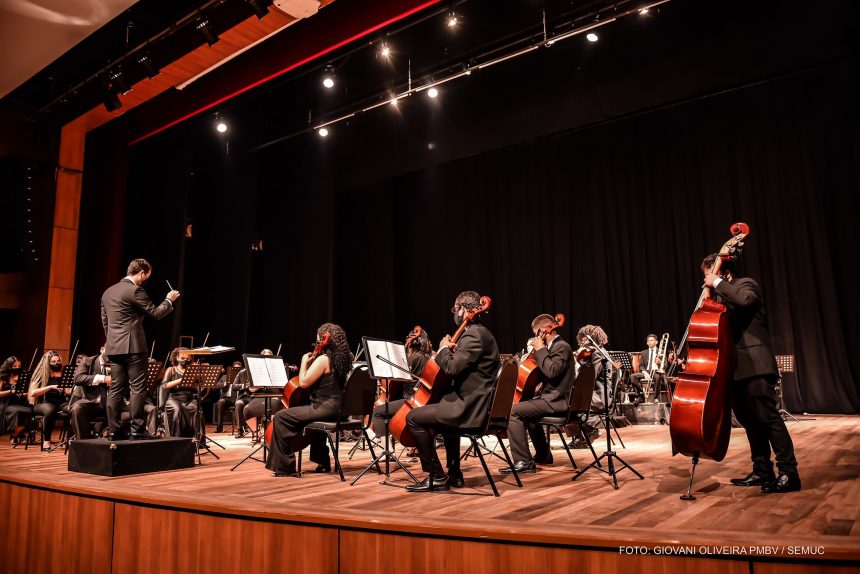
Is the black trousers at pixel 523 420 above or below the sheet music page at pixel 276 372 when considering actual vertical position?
below

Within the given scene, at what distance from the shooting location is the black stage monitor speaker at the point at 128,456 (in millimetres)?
4855

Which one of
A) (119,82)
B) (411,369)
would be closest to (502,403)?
(411,369)

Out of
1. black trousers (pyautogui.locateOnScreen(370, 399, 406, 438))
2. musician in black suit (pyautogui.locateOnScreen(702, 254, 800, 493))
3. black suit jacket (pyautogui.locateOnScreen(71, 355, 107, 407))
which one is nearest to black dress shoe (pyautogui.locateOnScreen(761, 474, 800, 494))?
musician in black suit (pyautogui.locateOnScreen(702, 254, 800, 493))

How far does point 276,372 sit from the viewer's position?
586 cm

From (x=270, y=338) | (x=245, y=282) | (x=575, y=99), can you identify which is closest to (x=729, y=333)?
(x=575, y=99)

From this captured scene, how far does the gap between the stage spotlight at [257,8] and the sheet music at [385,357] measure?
14.6 ft

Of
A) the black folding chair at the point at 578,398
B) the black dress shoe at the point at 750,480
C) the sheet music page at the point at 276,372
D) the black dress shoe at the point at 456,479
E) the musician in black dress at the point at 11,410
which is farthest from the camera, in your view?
the musician in black dress at the point at 11,410

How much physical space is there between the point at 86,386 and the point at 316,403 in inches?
144

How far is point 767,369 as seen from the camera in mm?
3666

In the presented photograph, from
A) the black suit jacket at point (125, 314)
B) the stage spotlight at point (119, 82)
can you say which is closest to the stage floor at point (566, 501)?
the black suit jacket at point (125, 314)

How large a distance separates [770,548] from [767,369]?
1915 mm

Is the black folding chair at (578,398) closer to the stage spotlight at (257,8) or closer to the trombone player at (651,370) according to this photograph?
the trombone player at (651,370)

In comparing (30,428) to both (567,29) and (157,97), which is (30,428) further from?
(567,29)

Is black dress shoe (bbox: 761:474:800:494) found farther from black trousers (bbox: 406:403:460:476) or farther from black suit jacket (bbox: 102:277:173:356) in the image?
black suit jacket (bbox: 102:277:173:356)
